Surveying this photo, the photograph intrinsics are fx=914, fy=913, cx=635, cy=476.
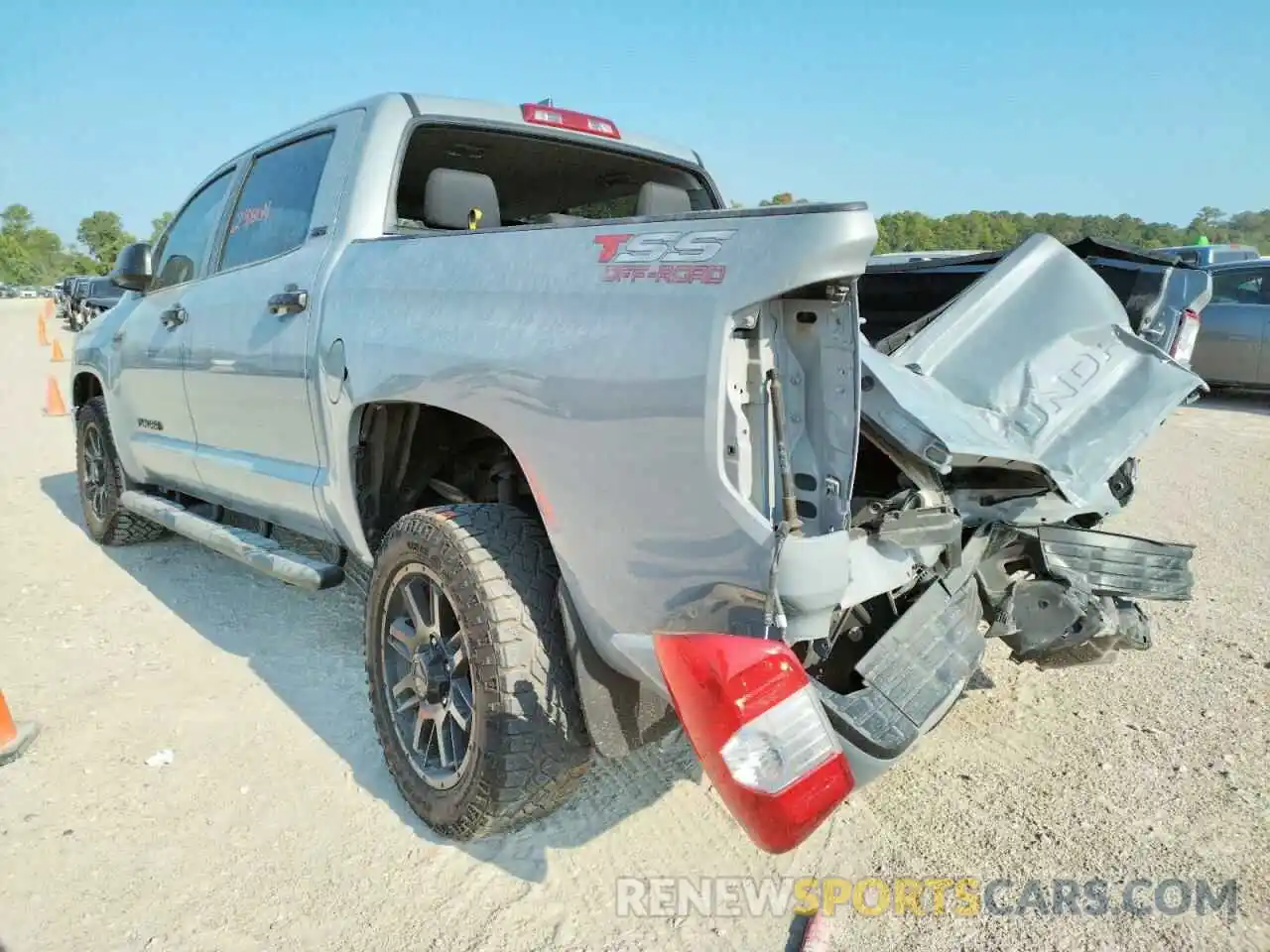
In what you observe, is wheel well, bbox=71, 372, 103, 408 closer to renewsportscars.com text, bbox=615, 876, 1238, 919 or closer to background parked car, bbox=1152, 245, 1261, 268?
renewsportscars.com text, bbox=615, 876, 1238, 919

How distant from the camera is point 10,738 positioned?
10.5 ft

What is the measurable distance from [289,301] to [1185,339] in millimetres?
3283

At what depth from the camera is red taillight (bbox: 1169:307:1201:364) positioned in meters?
3.36

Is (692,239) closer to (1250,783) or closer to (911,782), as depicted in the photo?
(911,782)

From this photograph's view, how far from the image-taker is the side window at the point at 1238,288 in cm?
1053

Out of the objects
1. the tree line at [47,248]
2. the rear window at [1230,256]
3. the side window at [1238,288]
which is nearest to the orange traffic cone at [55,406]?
the side window at [1238,288]

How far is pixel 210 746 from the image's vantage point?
10.6ft

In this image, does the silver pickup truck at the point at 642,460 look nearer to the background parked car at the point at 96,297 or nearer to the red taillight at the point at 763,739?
the red taillight at the point at 763,739

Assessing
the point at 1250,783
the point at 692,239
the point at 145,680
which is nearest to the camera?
the point at 692,239

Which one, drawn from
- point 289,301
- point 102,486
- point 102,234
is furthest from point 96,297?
point 102,234

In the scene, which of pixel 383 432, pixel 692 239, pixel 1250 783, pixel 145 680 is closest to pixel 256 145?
pixel 383 432

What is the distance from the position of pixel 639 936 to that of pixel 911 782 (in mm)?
→ 1097

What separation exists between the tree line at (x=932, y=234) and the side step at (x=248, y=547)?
156 cm

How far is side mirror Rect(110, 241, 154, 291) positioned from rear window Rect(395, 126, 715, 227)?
1284mm
